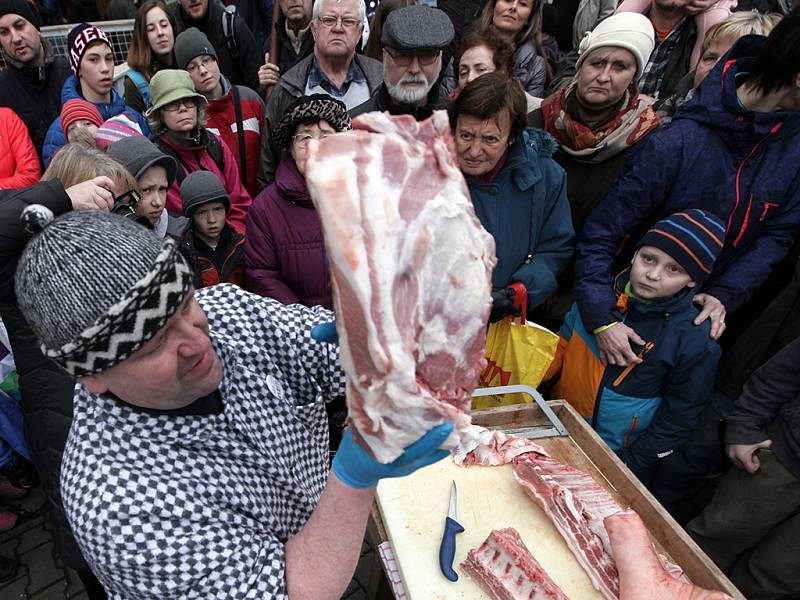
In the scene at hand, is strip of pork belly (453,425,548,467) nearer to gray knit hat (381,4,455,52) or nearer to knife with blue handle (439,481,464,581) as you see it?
knife with blue handle (439,481,464,581)

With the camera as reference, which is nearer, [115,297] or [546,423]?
[115,297]

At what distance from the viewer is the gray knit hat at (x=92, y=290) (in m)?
0.97

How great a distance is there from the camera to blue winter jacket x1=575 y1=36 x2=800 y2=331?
2.45 meters

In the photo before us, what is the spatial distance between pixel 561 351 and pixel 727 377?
1.02 meters

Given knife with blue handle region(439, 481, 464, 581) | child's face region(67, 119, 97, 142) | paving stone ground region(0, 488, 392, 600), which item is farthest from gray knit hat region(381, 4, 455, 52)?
paving stone ground region(0, 488, 392, 600)

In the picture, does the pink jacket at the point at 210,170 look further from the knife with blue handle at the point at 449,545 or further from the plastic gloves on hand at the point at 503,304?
the knife with blue handle at the point at 449,545

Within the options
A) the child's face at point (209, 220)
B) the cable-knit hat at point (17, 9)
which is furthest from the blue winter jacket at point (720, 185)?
the cable-knit hat at point (17, 9)

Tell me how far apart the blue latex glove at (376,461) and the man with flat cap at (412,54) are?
8.80 ft

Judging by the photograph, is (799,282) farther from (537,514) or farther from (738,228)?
(537,514)

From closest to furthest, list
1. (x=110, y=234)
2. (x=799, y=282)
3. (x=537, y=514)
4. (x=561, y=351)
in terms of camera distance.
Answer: (x=110, y=234) → (x=537, y=514) → (x=799, y=282) → (x=561, y=351)

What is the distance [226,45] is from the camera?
4.80 m

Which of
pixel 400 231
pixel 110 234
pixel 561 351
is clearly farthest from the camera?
pixel 561 351

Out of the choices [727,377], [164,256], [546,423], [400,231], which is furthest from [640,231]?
[164,256]

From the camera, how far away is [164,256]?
41.0 inches
